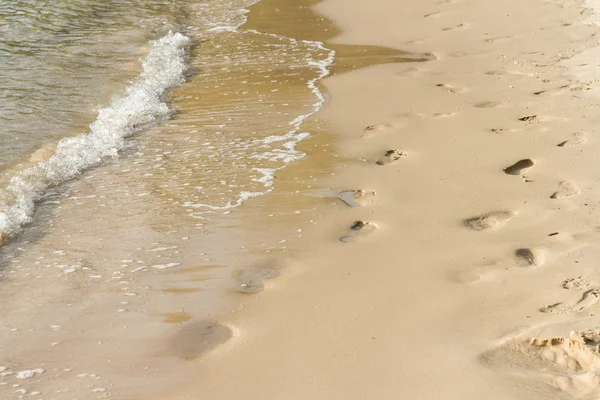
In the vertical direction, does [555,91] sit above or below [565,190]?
above

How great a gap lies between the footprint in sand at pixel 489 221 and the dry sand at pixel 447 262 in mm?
12

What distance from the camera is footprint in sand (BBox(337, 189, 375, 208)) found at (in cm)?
514

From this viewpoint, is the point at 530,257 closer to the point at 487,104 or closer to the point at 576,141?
the point at 576,141

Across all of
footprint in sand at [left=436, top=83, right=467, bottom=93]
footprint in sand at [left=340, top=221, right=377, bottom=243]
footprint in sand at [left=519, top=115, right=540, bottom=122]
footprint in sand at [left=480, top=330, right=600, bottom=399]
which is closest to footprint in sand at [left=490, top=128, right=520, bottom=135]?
footprint in sand at [left=519, top=115, right=540, bottom=122]

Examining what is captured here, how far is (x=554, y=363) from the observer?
10.8 feet

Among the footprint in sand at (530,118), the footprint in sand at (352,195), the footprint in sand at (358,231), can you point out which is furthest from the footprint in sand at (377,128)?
the footprint in sand at (358,231)

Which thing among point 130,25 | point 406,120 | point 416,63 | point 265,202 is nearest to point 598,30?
point 416,63

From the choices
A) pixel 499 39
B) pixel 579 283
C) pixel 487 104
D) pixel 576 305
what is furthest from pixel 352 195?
pixel 499 39

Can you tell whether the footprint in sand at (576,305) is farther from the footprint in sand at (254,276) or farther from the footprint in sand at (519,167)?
the footprint in sand at (519,167)

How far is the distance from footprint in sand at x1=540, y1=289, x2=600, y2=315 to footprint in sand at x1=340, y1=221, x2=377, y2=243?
4.40ft

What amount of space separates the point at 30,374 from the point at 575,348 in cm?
256

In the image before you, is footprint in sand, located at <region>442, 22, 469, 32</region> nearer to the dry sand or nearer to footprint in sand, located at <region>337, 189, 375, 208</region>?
the dry sand

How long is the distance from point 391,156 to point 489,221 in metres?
1.35

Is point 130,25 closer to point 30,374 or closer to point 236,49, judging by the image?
point 236,49
